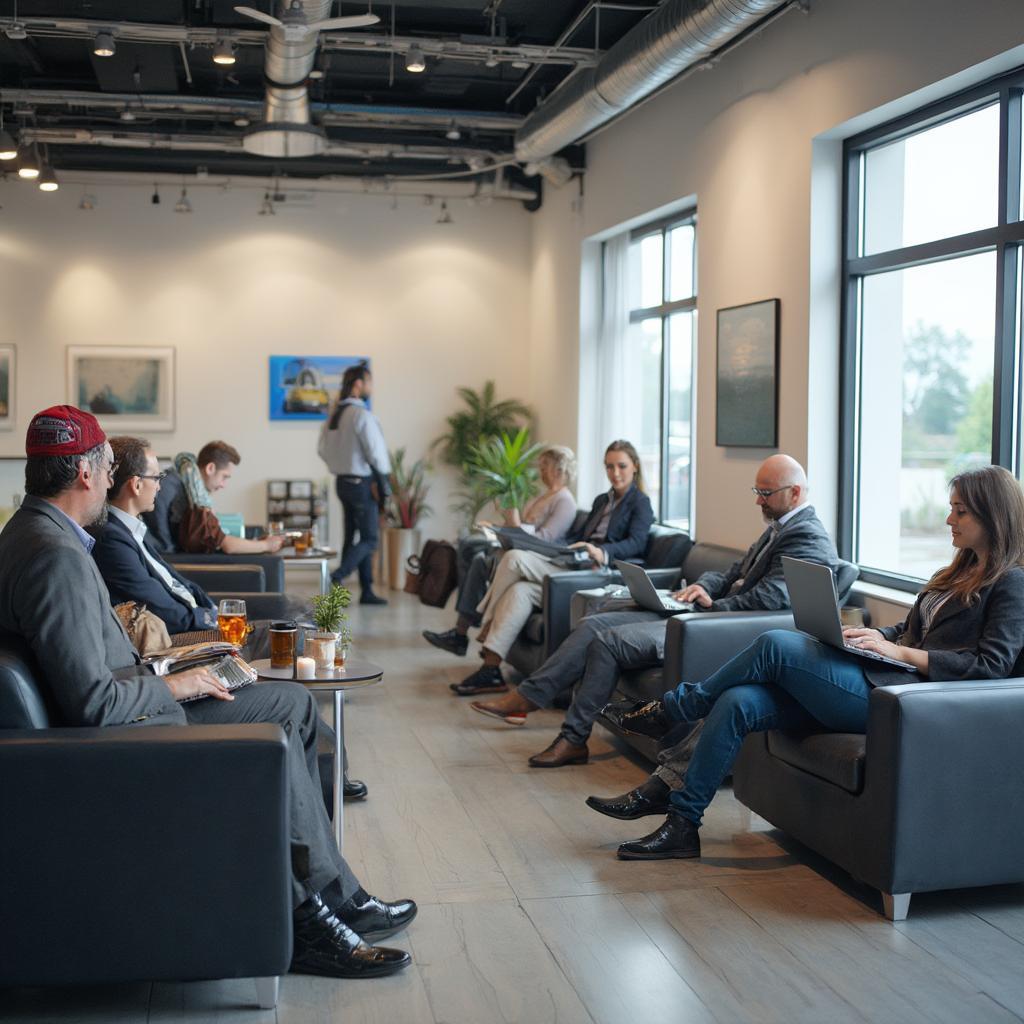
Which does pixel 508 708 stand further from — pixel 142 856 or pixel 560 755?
pixel 142 856

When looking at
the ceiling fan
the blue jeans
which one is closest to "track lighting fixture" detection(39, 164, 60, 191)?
the ceiling fan

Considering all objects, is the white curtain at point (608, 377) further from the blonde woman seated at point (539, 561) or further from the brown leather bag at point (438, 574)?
the blonde woman seated at point (539, 561)

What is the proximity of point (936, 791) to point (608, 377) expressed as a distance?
6.78m

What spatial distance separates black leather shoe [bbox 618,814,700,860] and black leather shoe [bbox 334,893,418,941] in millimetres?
929

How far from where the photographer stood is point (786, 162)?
6.33m

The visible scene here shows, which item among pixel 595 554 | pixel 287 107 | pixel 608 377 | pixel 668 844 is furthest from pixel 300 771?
pixel 608 377

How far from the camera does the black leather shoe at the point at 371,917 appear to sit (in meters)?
3.40

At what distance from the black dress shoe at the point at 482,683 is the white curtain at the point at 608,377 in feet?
11.0

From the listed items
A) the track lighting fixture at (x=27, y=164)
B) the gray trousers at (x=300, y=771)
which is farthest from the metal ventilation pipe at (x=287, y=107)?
the gray trousers at (x=300, y=771)

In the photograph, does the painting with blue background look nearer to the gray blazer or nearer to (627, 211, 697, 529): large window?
(627, 211, 697, 529): large window

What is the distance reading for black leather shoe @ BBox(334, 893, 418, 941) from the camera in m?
3.40

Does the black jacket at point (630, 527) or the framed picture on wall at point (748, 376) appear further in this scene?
the black jacket at point (630, 527)

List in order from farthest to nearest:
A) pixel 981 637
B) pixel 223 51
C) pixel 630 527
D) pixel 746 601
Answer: pixel 223 51 < pixel 630 527 < pixel 746 601 < pixel 981 637

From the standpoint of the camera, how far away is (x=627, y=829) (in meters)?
4.45
